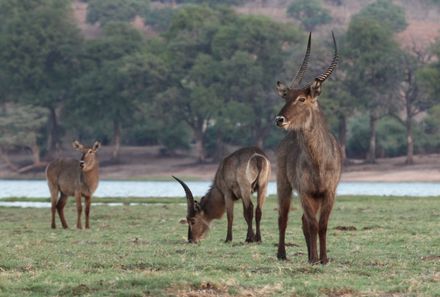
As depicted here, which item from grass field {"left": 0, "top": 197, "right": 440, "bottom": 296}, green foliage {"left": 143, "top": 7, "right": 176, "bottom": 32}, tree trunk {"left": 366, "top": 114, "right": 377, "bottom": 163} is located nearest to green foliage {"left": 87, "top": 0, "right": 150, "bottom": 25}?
green foliage {"left": 143, "top": 7, "right": 176, "bottom": 32}

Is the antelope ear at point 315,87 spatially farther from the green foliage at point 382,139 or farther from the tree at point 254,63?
the green foliage at point 382,139

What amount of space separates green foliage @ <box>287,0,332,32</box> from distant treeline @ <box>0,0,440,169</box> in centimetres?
2853

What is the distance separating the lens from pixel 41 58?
2793 inches

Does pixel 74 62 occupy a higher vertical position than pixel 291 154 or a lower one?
higher

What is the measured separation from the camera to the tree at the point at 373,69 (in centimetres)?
6109

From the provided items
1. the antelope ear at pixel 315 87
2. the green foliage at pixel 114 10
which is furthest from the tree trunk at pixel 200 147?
the antelope ear at pixel 315 87

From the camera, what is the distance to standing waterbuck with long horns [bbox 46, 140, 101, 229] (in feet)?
67.8

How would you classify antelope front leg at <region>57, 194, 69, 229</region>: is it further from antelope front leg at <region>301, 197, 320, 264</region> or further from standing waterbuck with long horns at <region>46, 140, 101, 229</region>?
antelope front leg at <region>301, 197, 320, 264</region>

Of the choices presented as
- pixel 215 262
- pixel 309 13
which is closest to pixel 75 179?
pixel 215 262

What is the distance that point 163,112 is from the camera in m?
64.8

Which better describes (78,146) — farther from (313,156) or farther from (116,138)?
(116,138)

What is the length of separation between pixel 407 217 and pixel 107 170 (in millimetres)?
44757

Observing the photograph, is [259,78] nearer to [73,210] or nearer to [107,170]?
[107,170]

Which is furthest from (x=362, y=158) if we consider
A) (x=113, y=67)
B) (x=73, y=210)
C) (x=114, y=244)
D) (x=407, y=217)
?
(x=114, y=244)
